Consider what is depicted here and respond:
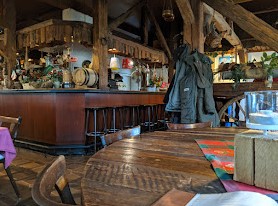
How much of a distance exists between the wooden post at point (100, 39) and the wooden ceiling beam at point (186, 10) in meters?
1.97

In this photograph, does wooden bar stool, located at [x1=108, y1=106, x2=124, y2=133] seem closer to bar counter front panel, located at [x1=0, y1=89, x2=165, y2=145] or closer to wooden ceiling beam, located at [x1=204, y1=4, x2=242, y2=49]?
bar counter front panel, located at [x1=0, y1=89, x2=165, y2=145]

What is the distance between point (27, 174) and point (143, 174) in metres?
2.69

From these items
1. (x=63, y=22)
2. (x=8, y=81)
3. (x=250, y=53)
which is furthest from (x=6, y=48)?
(x=250, y=53)

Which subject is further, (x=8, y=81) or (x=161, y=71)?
(x=161, y=71)

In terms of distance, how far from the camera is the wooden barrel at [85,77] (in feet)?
16.1

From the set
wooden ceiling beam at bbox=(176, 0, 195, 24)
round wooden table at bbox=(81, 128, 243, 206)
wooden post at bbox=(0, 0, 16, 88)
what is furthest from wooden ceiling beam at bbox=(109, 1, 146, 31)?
round wooden table at bbox=(81, 128, 243, 206)

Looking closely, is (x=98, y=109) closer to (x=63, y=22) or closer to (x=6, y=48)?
(x=63, y=22)

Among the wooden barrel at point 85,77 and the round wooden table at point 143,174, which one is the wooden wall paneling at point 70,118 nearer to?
the wooden barrel at point 85,77

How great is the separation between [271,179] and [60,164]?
2.29 ft

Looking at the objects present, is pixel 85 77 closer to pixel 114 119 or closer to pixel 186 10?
pixel 114 119

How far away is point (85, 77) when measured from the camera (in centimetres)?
489

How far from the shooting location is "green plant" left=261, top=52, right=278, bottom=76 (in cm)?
331

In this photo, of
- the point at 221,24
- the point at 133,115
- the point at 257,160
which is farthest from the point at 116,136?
the point at 221,24

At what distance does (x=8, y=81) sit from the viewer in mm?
6238
